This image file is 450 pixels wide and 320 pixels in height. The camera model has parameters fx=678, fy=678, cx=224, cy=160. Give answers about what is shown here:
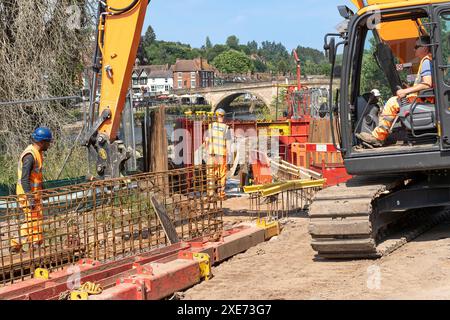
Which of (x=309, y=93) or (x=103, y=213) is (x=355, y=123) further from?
(x=309, y=93)

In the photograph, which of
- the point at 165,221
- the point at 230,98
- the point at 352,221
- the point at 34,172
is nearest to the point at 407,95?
the point at 352,221

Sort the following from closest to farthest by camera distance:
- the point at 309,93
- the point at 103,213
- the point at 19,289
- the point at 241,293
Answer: the point at 19,289, the point at 241,293, the point at 103,213, the point at 309,93

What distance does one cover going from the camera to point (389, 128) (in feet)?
25.4

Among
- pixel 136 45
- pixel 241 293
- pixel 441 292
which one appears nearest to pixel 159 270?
pixel 241 293

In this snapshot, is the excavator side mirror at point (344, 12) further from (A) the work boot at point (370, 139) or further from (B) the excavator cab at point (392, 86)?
(A) the work boot at point (370, 139)

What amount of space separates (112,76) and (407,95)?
4.22 meters

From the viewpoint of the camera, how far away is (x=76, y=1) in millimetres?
15484

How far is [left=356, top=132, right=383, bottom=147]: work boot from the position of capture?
7.77 metres

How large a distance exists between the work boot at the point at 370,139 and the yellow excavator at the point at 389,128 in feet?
0.19

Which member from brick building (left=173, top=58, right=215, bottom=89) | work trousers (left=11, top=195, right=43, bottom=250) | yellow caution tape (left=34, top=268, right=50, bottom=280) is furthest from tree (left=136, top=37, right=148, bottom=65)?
brick building (left=173, top=58, right=215, bottom=89)

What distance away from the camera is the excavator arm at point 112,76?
9.53 m

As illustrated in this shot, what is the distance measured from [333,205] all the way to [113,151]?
365 cm

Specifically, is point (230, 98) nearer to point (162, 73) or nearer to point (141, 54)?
point (141, 54)

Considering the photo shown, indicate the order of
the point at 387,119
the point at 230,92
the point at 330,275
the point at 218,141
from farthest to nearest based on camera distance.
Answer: the point at 230,92 < the point at 218,141 < the point at 387,119 < the point at 330,275
